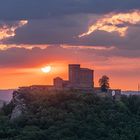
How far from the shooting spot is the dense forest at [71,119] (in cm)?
9944

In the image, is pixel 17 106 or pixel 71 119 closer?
pixel 71 119

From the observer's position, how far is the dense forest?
99.4 metres

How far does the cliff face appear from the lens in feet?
349

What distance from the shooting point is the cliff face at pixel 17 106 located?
106m

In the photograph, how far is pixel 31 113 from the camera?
106m

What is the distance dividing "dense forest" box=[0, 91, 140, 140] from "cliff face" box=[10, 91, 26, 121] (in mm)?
406

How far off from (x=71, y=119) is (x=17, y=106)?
351 inches

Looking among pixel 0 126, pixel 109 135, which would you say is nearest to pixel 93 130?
pixel 109 135

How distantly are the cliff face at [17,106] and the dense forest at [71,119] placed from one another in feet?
1.33

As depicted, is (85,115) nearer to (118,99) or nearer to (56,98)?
(56,98)

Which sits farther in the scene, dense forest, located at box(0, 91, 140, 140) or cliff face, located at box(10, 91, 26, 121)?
cliff face, located at box(10, 91, 26, 121)

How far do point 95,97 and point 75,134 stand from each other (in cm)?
1289

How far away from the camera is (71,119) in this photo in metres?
103

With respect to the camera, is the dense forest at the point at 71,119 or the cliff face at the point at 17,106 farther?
the cliff face at the point at 17,106
